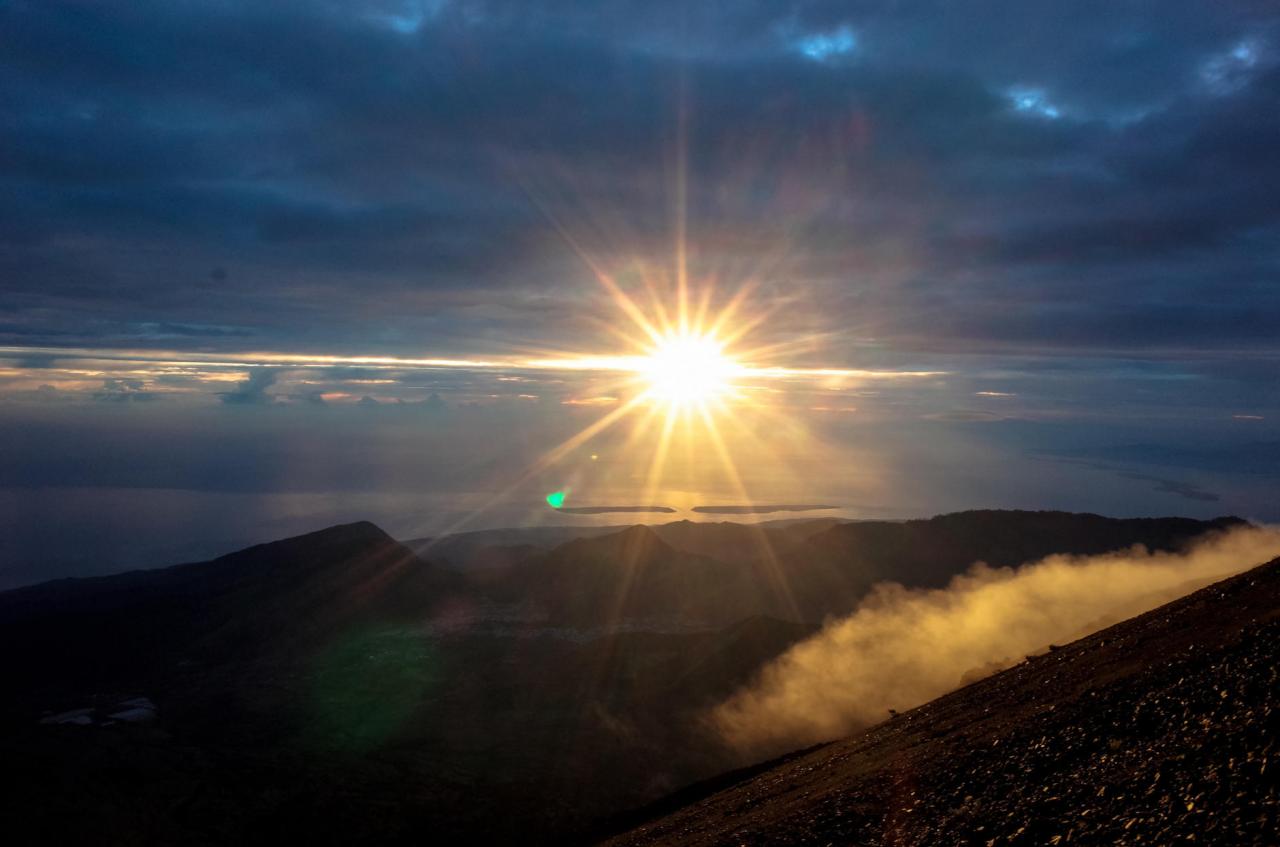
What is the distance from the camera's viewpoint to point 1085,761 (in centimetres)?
1567

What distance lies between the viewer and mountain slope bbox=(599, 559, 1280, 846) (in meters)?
12.2

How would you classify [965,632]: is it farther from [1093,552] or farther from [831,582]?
[1093,552]

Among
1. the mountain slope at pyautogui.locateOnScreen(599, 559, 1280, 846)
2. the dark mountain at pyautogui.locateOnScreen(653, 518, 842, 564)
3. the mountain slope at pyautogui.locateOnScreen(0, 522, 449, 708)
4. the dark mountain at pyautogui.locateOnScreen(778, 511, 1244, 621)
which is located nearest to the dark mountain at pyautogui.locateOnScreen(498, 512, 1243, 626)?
the dark mountain at pyautogui.locateOnScreen(778, 511, 1244, 621)

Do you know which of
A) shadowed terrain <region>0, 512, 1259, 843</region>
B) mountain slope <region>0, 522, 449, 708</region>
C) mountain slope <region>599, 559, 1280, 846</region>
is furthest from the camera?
mountain slope <region>0, 522, 449, 708</region>

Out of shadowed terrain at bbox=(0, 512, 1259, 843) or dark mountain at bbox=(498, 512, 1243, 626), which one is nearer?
shadowed terrain at bbox=(0, 512, 1259, 843)

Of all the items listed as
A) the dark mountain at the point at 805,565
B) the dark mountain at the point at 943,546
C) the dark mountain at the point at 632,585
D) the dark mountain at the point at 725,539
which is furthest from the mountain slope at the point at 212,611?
the dark mountain at the point at 943,546

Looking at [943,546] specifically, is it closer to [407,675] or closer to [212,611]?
[407,675]

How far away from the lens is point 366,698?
271ft

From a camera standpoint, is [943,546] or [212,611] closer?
[212,611]

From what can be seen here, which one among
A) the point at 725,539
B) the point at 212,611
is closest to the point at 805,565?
the point at 725,539

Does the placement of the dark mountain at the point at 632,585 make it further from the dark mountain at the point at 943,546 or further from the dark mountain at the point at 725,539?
the dark mountain at the point at 725,539

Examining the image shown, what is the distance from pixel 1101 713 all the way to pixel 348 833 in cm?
5220

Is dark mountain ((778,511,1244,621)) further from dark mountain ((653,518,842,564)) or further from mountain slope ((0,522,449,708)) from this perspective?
mountain slope ((0,522,449,708))

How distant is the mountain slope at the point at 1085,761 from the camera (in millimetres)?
12195
